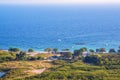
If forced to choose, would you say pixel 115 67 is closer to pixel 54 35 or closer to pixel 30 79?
pixel 30 79

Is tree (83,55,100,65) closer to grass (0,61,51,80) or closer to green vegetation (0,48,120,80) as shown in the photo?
green vegetation (0,48,120,80)

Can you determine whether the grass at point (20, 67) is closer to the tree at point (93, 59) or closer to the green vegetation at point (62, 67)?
the green vegetation at point (62, 67)

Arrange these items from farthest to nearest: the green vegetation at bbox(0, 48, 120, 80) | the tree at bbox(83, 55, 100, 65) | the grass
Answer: the tree at bbox(83, 55, 100, 65), the grass, the green vegetation at bbox(0, 48, 120, 80)

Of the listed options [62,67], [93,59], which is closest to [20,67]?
[62,67]

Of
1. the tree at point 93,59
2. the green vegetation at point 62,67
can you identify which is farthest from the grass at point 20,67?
the tree at point 93,59

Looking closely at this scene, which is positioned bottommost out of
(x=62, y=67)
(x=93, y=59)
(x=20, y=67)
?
(x=62, y=67)

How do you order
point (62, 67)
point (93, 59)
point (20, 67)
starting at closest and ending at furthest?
1. point (62, 67)
2. point (20, 67)
3. point (93, 59)

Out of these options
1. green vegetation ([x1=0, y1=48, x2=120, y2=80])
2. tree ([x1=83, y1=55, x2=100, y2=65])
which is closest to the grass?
green vegetation ([x1=0, y1=48, x2=120, y2=80])

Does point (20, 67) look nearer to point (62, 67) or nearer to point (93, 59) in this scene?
point (62, 67)

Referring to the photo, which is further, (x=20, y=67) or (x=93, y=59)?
(x=93, y=59)

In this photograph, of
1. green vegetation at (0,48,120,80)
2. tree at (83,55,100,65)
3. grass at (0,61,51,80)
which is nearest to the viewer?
green vegetation at (0,48,120,80)

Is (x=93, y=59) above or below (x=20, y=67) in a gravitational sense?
above
